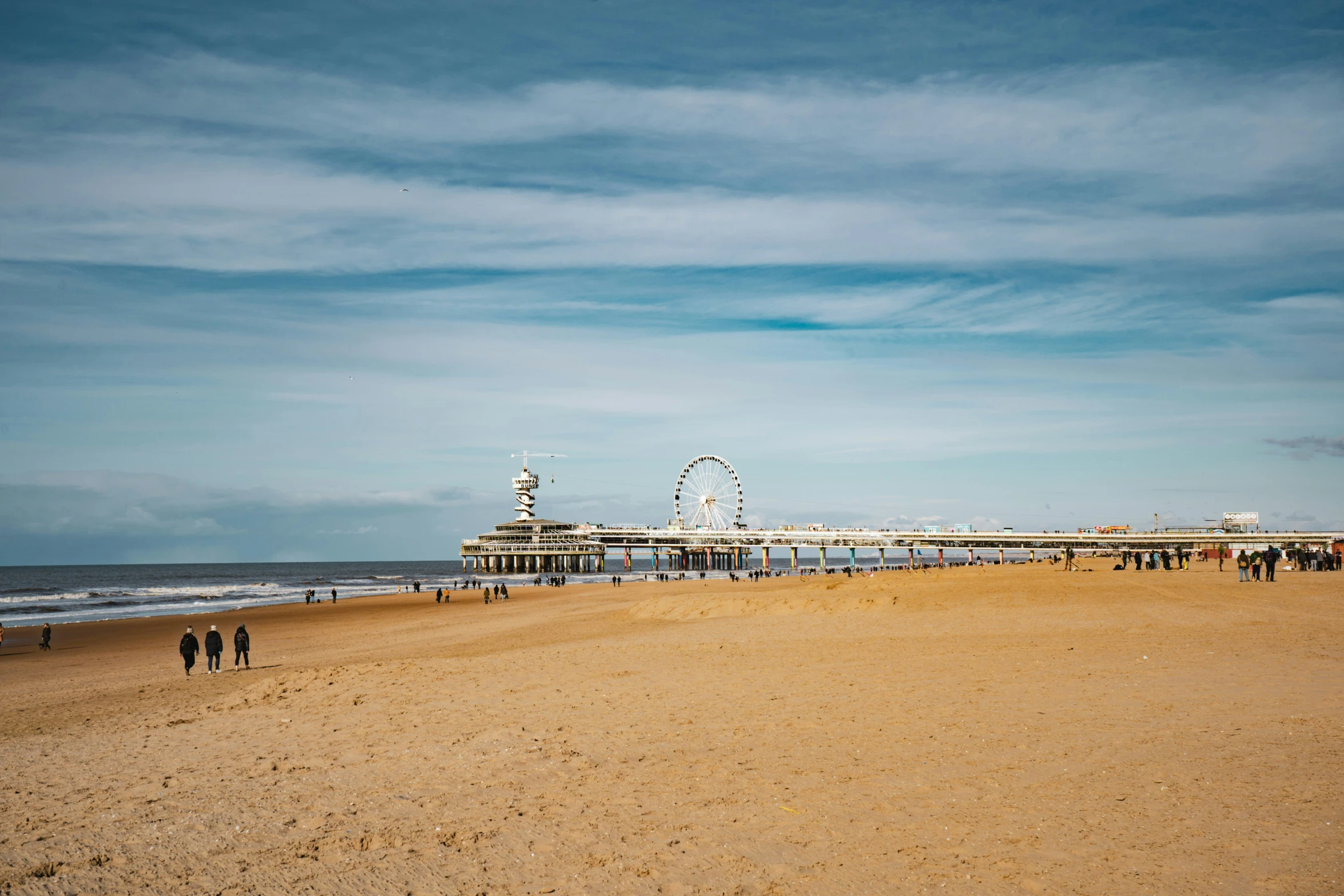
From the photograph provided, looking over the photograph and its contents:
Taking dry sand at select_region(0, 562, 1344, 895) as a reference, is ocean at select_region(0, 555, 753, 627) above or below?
below

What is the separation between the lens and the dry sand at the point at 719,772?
666 centimetres

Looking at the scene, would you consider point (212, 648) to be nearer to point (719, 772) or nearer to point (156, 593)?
point (719, 772)

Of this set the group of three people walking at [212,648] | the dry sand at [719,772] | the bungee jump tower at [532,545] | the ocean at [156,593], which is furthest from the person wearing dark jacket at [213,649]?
the bungee jump tower at [532,545]

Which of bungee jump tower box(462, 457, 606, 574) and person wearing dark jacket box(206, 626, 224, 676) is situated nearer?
person wearing dark jacket box(206, 626, 224, 676)

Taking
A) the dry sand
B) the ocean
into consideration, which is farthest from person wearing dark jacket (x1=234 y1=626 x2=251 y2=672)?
the ocean

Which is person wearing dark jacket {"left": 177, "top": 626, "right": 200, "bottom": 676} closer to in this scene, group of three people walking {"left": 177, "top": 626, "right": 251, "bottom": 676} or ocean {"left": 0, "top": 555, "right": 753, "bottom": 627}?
group of three people walking {"left": 177, "top": 626, "right": 251, "bottom": 676}

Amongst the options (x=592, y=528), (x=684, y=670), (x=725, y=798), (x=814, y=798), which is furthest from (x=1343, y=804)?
(x=592, y=528)

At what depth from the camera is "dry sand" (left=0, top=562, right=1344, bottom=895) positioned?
666 cm

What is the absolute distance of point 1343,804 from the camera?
7.35m

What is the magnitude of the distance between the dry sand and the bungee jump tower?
363ft

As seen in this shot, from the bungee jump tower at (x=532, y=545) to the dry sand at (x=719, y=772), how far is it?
363ft

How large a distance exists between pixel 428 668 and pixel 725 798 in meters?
11.3

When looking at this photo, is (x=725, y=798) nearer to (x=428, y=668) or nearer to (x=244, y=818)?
(x=244, y=818)

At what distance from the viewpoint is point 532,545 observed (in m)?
130
